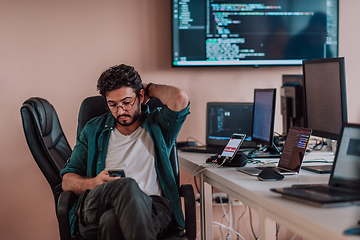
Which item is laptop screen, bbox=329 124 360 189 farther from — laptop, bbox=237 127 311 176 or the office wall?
the office wall

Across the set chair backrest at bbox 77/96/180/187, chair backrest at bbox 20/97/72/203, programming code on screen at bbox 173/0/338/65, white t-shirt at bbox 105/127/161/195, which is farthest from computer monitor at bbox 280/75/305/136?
chair backrest at bbox 20/97/72/203

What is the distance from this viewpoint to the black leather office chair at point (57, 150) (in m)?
1.42

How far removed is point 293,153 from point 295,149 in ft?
0.06

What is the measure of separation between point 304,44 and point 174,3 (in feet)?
3.46

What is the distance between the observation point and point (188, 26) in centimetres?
253

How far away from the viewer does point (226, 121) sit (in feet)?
7.50

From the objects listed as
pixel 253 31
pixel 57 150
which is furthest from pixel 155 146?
pixel 253 31

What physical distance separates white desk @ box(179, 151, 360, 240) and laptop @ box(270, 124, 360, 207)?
0.09 feet

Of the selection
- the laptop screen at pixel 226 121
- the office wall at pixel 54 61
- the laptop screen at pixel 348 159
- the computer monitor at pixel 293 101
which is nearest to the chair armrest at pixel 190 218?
the laptop screen at pixel 348 159

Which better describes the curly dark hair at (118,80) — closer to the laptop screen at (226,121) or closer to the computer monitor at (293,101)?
the laptop screen at (226,121)

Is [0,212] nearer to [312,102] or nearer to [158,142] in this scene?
[158,142]

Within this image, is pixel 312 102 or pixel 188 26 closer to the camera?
pixel 312 102

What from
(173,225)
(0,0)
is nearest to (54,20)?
(0,0)

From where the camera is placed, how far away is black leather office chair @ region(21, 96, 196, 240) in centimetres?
142
